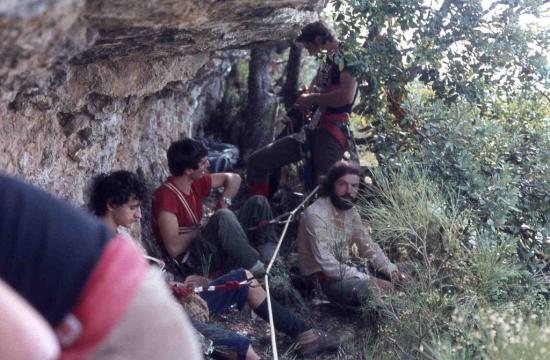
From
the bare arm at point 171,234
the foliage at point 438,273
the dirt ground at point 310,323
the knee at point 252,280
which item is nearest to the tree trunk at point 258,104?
the bare arm at point 171,234

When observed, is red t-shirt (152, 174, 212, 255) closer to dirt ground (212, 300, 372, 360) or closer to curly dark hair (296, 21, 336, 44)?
dirt ground (212, 300, 372, 360)

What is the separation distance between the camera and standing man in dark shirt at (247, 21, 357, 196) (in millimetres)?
6254

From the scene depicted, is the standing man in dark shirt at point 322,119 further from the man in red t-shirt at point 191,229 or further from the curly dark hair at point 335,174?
the man in red t-shirt at point 191,229

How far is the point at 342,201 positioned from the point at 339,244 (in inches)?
11.9

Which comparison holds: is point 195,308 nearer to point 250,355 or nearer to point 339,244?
point 250,355

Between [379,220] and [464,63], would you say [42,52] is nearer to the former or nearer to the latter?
[379,220]

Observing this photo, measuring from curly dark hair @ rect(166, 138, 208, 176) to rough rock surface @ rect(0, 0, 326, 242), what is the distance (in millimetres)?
283

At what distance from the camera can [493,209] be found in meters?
5.27

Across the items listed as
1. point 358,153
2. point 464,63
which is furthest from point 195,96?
point 464,63

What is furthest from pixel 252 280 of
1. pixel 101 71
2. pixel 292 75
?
pixel 292 75

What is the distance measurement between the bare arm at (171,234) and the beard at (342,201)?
3.53 feet

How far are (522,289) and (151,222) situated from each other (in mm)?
2726

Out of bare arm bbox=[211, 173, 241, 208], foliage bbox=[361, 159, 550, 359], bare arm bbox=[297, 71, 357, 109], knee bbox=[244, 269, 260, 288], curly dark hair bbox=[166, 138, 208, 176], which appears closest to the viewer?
foliage bbox=[361, 159, 550, 359]

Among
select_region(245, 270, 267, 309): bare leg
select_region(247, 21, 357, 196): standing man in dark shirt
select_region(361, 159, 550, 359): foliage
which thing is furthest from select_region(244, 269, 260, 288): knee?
select_region(247, 21, 357, 196): standing man in dark shirt
